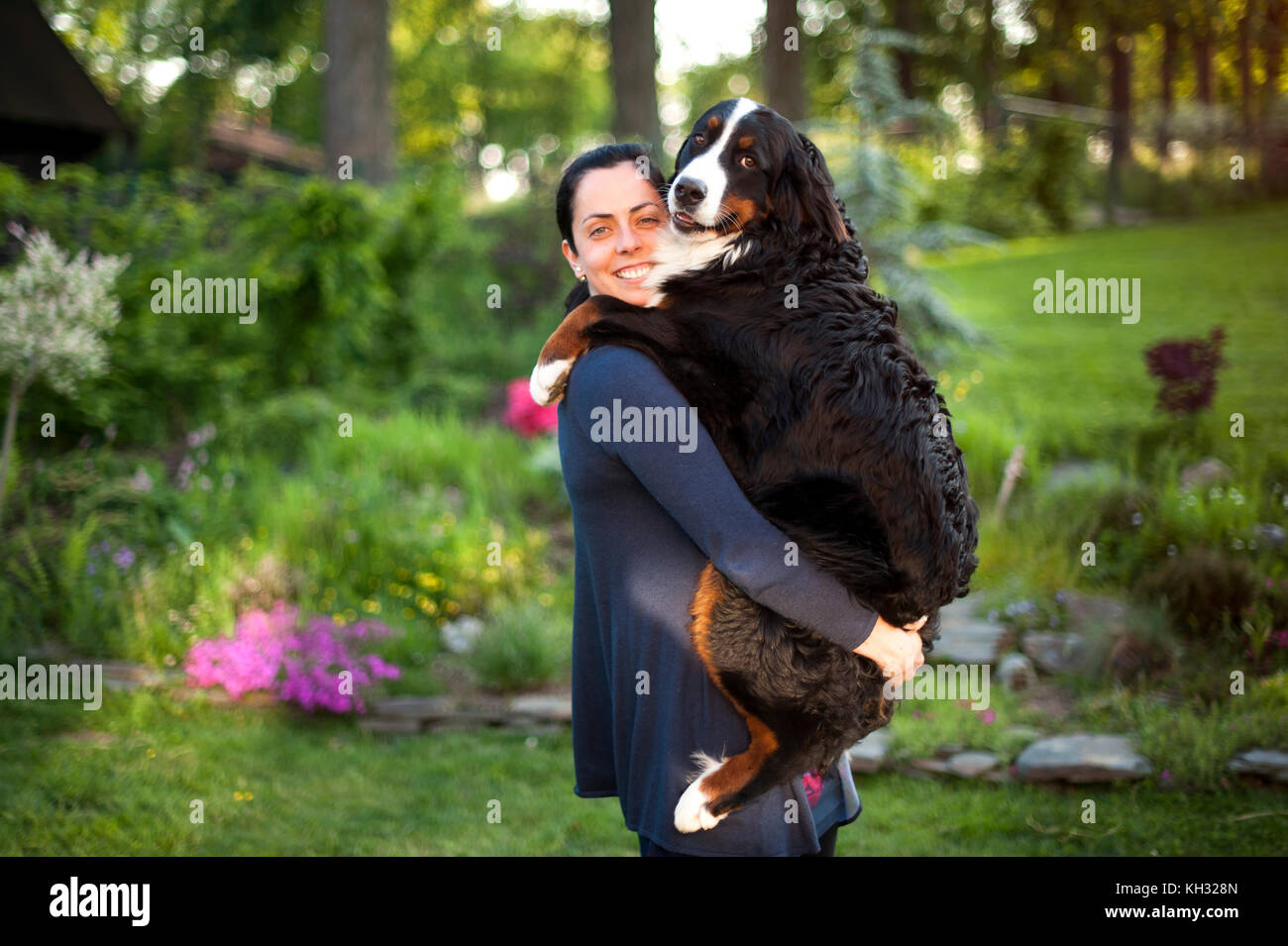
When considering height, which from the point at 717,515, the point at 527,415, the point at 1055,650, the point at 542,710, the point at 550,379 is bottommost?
the point at 542,710

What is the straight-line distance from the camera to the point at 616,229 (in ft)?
6.82

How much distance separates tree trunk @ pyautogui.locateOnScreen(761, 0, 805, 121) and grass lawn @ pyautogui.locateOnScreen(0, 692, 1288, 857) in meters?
6.63

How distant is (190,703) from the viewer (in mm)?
4840

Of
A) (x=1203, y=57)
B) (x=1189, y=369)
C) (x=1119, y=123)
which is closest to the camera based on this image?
(x=1189, y=369)

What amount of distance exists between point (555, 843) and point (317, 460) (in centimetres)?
376

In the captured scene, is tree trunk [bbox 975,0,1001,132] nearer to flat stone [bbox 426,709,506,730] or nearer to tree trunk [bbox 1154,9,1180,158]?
tree trunk [bbox 1154,9,1180,158]

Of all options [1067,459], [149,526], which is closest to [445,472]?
[149,526]

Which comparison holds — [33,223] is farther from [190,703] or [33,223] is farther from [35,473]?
[190,703]

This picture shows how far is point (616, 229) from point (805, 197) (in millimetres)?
430

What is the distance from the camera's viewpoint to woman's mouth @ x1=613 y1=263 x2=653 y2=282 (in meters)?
2.10

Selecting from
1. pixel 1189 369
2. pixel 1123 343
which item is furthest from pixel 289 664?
pixel 1123 343

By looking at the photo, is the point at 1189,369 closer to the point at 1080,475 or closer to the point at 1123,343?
the point at 1080,475

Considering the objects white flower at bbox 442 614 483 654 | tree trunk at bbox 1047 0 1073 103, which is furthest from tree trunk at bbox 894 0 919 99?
white flower at bbox 442 614 483 654

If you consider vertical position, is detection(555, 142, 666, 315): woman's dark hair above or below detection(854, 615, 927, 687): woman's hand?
above
